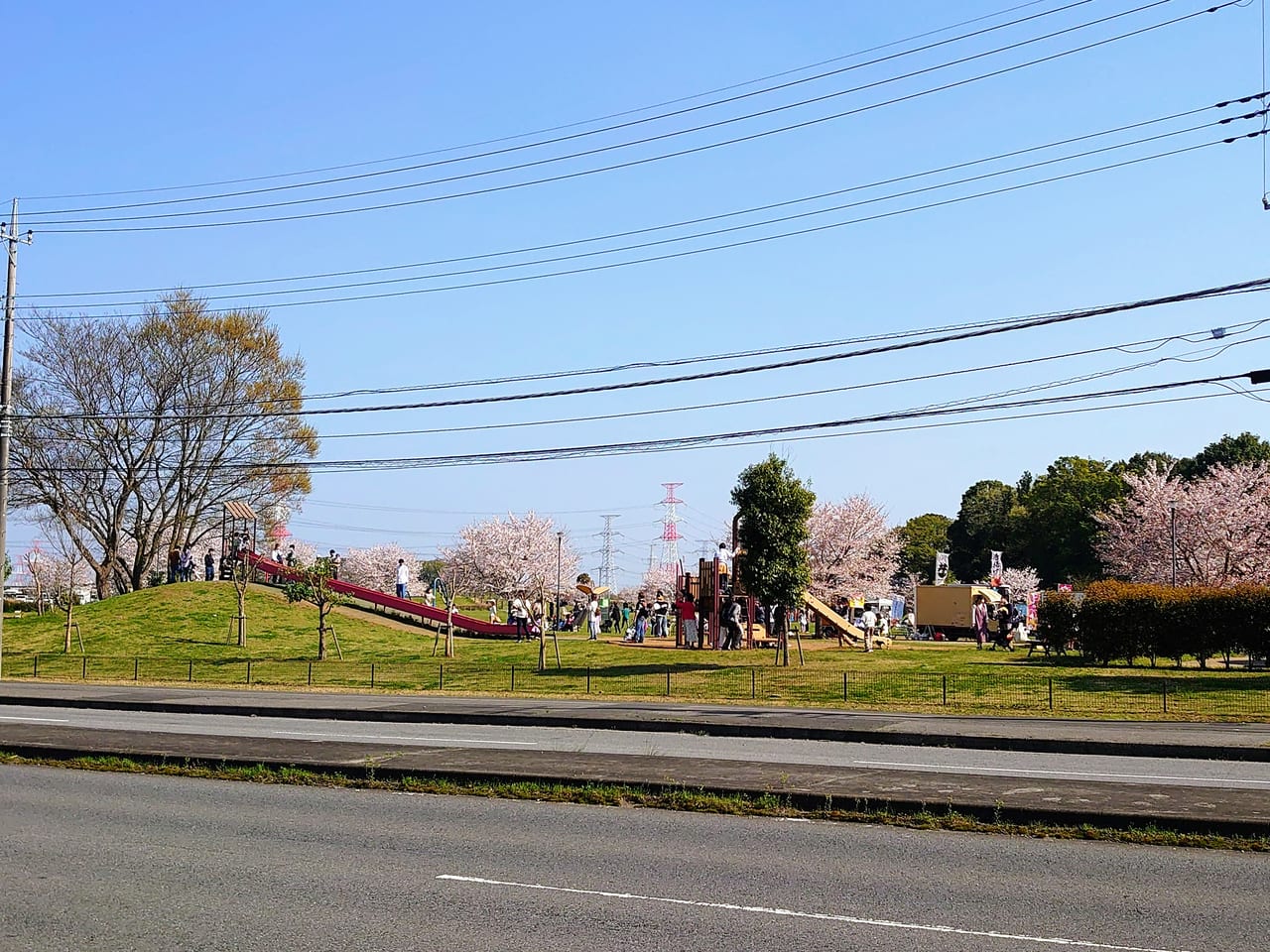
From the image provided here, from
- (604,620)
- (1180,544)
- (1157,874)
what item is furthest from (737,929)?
(604,620)

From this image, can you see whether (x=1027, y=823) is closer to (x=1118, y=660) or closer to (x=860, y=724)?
(x=860, y=724)

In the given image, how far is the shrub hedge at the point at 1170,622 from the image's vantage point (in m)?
31.8

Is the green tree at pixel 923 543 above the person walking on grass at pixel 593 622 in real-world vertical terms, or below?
above

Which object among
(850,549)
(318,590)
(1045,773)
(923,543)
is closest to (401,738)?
(1045,773)

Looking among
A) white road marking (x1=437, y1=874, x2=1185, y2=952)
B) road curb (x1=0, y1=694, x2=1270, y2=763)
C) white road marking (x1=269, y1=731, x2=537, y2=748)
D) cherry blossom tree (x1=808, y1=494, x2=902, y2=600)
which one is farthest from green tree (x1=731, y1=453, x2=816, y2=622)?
cherry blossom tree (x1=808, y1=494, x2=902, y2=600)

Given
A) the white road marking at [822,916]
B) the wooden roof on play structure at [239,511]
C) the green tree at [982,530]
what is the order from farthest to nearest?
1. the green tree at [982,530]
2. the wooden roof on play structure at [239,511]
3. the white road marking at [822,916]

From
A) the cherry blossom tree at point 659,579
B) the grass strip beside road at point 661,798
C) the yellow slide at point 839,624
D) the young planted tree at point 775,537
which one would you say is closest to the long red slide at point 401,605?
the yellow slide at point 839,624

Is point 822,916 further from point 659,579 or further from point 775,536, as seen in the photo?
point 659,579

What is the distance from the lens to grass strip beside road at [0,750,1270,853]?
35.2ft

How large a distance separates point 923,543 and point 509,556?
54.9 m

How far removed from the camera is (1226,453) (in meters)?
109

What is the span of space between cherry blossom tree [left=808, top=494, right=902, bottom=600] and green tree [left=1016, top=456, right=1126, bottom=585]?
102 ft

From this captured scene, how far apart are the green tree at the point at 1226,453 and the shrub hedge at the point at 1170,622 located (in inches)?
3165

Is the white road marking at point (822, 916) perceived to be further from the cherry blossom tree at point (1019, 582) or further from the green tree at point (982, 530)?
the green tree at point (982, 530)
